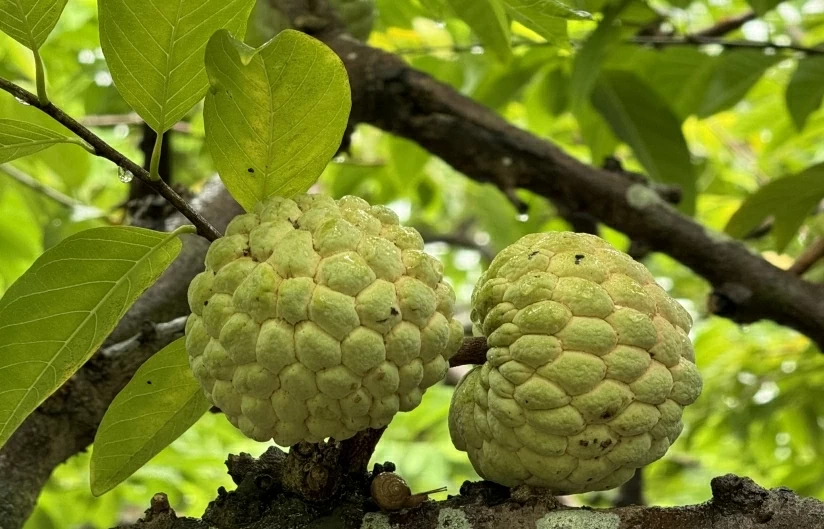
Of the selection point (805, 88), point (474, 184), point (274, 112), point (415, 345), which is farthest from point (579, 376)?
point (474, 184)

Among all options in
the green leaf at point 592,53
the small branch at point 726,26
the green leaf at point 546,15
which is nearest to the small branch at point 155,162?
the green leaf at point 546,15

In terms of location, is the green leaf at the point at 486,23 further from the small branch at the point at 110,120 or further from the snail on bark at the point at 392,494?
the small branch at the point at 110,120

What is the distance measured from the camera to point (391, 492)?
46.1 inches

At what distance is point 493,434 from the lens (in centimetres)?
123

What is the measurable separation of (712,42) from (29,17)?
91.8 inches

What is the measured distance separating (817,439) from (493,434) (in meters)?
3.07

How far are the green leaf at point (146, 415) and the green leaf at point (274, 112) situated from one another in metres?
0.31

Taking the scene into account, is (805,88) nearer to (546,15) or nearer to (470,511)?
(546,15)

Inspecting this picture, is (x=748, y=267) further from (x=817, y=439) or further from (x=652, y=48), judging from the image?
(x=817, y=439)

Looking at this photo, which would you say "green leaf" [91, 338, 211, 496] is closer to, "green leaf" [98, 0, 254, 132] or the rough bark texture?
the rough bark texture

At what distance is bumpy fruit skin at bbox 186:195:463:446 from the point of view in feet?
3.63

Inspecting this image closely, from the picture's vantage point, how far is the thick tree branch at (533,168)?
7.68 feet

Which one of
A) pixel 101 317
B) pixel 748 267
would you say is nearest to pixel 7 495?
pixel 101 317

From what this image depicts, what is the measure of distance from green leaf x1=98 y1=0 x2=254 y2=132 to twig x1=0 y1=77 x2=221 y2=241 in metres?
0.09
